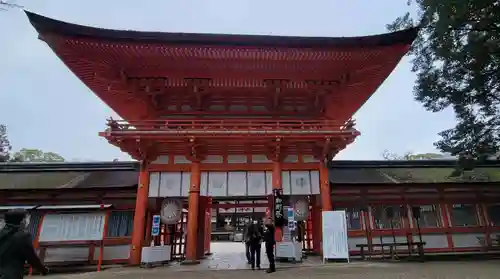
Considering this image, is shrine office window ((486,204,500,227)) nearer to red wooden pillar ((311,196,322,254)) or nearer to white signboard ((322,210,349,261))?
red wooden pillar ((311,196,322,254))

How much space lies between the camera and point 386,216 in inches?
531

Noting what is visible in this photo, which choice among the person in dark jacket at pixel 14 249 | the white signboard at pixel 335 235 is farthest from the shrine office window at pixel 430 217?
the person in dark jacket at pixel 14 249

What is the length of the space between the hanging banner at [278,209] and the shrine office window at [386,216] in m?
5.20

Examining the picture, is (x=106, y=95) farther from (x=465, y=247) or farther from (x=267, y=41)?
(x=465, y=247)

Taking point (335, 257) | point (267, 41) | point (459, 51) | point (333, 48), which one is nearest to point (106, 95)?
point (267, 41)

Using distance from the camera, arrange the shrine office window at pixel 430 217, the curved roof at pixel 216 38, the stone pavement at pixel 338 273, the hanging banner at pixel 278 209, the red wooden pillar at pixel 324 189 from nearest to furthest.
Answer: the stone pavement at pixel 338 273
the curved roof at pixel 216 38
the hanging banner at pixel 278 209
the red wooden pillar at pixel 324 189
the shrine office window at pixel 430 217

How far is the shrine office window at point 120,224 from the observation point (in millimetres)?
12000

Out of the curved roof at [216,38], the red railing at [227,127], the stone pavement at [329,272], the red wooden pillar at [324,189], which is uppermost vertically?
the curved roof at [216,38]

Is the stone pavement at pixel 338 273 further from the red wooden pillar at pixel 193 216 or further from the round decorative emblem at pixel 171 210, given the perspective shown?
the round decorative emblem at pixel 171 210

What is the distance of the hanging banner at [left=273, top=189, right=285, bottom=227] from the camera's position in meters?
10.6

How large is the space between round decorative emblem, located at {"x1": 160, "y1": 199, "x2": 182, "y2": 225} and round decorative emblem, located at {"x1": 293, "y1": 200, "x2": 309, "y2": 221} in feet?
14.6

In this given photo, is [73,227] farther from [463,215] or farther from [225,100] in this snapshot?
[463,215]

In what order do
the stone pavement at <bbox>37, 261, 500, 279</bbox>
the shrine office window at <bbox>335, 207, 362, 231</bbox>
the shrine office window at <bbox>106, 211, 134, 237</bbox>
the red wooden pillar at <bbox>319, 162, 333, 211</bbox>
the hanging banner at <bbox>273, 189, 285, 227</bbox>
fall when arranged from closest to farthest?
the stone pavement at <bbox>37, 261, 500, 279</bbox>, the hanging banner at <bbox>273, 189, 285, 227</bbox>, the red wooden pillar at <bbox>319, 162, 333, 211</bbox>, the shrine office window at <bbox>106, 211, 134, 237</bbox>, the shrine office window at <bbox>335, 207, 362, 231</bbox>

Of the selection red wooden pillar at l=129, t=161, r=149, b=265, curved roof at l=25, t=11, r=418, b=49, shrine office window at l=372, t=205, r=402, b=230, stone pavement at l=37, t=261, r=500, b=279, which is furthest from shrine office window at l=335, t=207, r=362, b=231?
red wooden pillar at l=129, t=161, r=149, b=265
